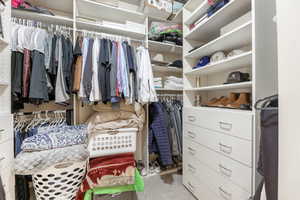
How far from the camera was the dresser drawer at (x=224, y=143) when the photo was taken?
0.85 metres

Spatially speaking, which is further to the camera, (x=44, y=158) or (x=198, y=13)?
(x=198, y=13)

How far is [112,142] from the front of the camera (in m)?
1.22

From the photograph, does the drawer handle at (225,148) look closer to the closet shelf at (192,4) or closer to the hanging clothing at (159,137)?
the hanging clothing at (159,137)

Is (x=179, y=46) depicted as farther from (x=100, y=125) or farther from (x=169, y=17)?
(x=100, y=125)

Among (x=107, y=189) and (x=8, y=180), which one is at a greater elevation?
(x=8, y=180)

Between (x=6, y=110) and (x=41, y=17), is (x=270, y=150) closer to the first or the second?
(x=6, y=110)

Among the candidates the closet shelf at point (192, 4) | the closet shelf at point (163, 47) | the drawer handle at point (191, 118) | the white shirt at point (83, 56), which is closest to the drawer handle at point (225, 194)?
the drawer handle at point (191, 118)

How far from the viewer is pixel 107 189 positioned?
103 centimetres

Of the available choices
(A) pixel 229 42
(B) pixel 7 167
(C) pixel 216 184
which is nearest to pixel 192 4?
(A) pixel 229 42

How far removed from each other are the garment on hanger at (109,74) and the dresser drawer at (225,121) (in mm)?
488

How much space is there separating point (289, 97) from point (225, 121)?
588mm

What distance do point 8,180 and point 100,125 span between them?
674mm

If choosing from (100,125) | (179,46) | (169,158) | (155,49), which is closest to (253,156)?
(169,158)

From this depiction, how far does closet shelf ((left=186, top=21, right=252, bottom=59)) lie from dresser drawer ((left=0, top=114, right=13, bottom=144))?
1648 millimetres
